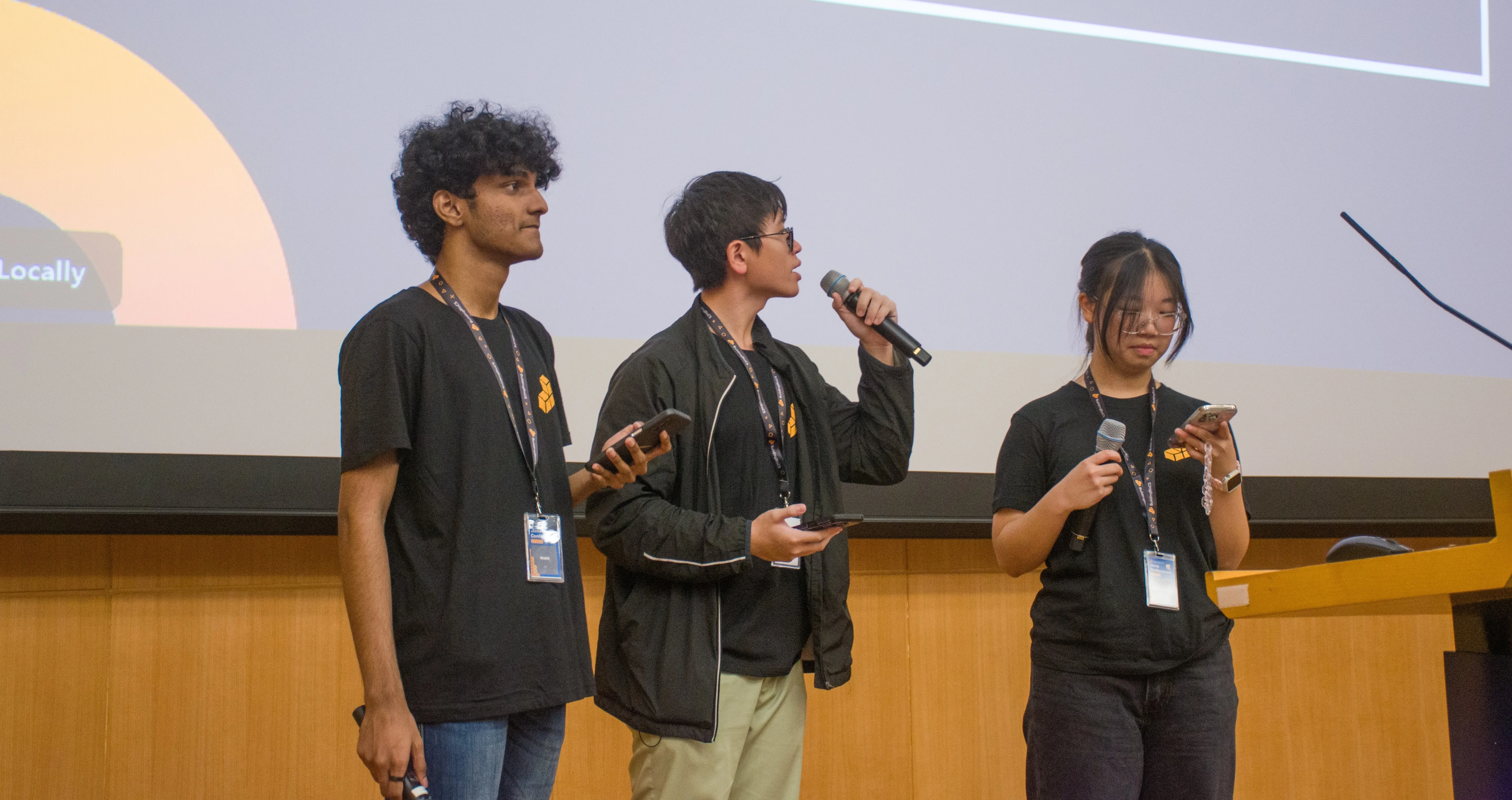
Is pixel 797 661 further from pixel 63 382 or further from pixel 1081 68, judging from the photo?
pixel 1081 68

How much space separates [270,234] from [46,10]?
0.60 meters

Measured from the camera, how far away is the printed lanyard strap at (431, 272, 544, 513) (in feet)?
4.74

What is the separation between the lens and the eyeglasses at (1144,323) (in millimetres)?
1859

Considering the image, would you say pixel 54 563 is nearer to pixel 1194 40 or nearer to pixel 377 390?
pixel 377 390

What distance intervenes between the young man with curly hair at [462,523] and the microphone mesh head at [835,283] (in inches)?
22.0

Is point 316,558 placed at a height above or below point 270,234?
below

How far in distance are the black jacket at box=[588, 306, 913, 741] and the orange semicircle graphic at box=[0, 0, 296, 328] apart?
1.03 m

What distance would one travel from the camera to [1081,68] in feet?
9.53

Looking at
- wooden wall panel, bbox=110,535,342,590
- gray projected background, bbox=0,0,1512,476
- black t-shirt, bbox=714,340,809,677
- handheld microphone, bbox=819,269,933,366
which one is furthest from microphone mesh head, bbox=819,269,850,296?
wooden wall panel, bbox=110,535,342,590

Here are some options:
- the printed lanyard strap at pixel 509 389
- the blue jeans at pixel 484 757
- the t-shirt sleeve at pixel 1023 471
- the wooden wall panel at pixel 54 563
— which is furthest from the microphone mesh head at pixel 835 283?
the wooden wall panel at pixel 54 563

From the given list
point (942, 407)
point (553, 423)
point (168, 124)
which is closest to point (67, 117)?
point (168, 124)

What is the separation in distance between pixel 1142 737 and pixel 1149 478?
42cm

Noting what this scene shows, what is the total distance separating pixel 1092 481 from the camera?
166 cm

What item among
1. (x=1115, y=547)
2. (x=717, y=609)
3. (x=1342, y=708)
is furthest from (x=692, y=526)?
(x=1342, y=708)
